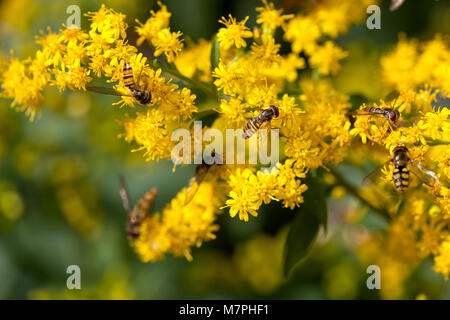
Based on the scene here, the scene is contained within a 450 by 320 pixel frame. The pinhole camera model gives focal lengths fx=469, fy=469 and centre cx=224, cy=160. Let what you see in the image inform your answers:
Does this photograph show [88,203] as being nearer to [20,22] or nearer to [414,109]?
[20,22]

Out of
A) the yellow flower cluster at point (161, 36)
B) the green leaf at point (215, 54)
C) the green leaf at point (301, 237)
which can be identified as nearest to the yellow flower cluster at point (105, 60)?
the yellow flower cluster at point (161, 36)

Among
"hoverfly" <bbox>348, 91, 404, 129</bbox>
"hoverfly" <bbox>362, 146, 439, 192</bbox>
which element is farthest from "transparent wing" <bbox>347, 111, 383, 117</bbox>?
"hoverfly" <bbox>362, 146, 439, 192</bbox>

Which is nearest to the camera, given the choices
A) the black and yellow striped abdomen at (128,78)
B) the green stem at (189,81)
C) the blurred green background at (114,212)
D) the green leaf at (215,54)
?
the black and yellow striped abdomen at (128,78)

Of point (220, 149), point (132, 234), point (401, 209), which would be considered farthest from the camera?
point (132, 234)

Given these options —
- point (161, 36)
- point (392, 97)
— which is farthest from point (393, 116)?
point (161, 36)

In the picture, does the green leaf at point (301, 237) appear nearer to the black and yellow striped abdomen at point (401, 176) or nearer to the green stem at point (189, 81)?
the black and yellow striped abdomen at point (401, 176)
